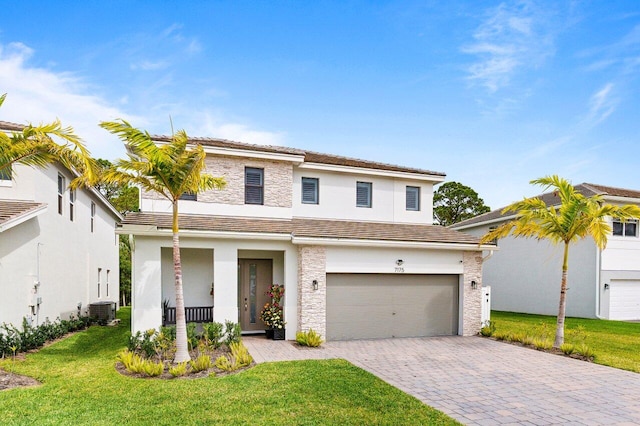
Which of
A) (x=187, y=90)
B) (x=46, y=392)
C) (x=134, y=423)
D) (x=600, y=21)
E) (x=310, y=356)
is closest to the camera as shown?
(x=134, y=423)

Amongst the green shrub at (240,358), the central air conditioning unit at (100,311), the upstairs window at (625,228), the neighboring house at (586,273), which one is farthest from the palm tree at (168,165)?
the upstairs window at (625,228)

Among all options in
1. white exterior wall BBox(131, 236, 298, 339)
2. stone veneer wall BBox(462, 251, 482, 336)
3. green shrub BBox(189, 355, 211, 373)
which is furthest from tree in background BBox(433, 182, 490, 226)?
green shrub BBox(189, 355, 211, 373)

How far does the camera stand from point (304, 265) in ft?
42.4

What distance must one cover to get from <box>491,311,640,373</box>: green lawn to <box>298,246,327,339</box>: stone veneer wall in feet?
24.1

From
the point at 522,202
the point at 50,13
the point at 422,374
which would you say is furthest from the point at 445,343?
the point at 50,13

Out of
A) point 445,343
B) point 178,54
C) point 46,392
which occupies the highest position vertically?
point 178,54

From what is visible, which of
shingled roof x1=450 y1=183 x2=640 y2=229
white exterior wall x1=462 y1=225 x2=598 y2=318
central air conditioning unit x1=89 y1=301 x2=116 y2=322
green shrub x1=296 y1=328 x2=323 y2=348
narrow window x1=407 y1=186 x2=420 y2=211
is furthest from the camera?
shingled roof x1=450 y1=183 x2=640 y2=229

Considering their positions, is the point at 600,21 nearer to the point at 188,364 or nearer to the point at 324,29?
the point at 324,29

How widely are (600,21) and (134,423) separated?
54.9ft

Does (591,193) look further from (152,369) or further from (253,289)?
(152,369)

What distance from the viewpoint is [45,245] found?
13.5 metres

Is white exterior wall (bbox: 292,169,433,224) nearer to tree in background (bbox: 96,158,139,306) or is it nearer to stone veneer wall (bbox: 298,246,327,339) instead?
stone veneer wall (bbox: 298,246,327,339)

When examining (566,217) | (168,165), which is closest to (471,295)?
(566,217)

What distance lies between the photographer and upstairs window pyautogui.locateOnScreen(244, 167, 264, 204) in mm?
14312
